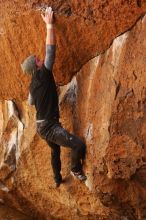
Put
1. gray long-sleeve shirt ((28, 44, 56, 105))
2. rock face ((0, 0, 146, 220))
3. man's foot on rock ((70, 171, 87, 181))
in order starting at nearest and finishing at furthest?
rock face ((0, 0, 146, 220)) < gray long-sleeve shirt ((28, 44, 56, 105)) < man's foot on rock ((70, 171, 87, 181))

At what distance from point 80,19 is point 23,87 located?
199 centimetres

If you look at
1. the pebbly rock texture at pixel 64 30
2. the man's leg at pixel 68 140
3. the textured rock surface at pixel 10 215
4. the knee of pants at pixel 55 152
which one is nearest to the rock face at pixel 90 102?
the pebbly rock texture at pixel 64 30

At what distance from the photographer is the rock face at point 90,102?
21.7 ft

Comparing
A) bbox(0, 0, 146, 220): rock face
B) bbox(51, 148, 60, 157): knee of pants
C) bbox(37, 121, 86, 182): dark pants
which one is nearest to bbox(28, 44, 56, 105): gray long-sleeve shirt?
bbox(0, 0, 146, 220): rock face

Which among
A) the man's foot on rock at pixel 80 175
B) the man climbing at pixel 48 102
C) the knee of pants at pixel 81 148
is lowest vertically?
the man's foot on rock at pixel 80 175

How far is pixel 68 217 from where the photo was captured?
8.83 meters

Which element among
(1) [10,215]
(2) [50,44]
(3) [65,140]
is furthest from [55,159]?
(1) [10,215]

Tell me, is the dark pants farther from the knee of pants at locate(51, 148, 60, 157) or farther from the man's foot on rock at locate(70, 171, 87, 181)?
the knee of pants at locate(51, 148, 60, 157)

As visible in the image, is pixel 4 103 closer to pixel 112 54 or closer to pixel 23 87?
pixel 23 87

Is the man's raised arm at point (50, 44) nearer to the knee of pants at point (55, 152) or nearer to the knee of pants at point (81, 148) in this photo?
the knee of pants at point (81, 148)

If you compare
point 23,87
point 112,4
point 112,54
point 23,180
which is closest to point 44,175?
point 23,180

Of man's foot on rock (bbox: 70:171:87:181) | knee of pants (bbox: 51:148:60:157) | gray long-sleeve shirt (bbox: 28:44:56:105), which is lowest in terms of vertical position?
man's foot on rock (bbox: 70:171:87:181)

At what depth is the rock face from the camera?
662 centimetres

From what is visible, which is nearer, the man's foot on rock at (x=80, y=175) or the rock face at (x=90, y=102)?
the rock face at (x=90, y=102)
